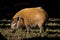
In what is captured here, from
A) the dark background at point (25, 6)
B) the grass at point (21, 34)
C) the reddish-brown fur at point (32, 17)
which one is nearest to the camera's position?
the grass at point (21, 34)

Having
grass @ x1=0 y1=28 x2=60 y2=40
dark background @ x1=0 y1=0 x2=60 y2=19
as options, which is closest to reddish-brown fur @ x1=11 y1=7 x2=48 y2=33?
grass @ x1=0 y1=28 x2=60 y2=40

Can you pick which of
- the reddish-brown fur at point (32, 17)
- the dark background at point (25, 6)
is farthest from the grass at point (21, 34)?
the dark background at point (25, 6)

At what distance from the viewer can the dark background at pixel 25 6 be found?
16.0 metres

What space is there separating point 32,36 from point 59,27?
2.10m

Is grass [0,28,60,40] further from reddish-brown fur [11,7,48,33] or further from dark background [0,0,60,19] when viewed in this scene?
dark background [0,0,60,19]

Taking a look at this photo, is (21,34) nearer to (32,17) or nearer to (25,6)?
(32,17)

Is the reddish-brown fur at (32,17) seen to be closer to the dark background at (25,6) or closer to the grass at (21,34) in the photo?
the grass at (21,34)

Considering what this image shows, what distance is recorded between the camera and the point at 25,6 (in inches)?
705

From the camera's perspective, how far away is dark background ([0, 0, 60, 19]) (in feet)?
52.6

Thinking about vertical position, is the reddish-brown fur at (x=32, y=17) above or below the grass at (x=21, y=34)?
above

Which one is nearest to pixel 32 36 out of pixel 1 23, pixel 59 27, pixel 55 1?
pixel 59 27

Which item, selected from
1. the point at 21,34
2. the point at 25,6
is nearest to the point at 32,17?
the point at 21,34

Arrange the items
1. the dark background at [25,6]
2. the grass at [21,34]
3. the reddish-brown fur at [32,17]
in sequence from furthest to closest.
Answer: the dark background at [25,6], the reddish-brown fur at [32,17], the grass at [21,34]

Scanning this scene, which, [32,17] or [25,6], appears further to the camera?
[25,6]
